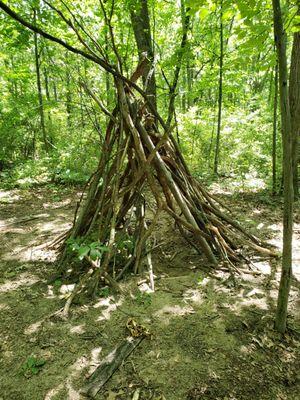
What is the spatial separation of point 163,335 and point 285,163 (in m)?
1.57

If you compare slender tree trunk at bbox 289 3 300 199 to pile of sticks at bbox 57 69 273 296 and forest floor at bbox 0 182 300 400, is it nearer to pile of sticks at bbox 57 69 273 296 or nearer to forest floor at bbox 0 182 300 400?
forest floor at bbox 0 182 300 400

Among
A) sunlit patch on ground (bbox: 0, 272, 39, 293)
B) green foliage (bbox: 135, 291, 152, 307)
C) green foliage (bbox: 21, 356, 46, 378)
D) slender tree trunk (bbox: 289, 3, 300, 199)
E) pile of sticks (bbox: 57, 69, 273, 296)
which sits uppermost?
slender tree trunk (bbox: 289, 3, 300, 199)

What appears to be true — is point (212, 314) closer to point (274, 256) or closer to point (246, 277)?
point (246, 277)

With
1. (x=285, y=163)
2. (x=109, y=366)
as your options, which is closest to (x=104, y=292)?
(x=109, y=366)

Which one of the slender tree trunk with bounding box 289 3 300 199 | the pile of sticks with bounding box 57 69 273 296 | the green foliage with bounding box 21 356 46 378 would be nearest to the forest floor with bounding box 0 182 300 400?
the green foliage with bounding box 21 356 46 378

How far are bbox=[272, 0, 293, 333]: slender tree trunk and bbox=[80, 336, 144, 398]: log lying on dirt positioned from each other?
1106 mm

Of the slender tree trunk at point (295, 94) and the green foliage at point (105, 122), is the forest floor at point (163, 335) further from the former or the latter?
the green foliage at point (105, 122)

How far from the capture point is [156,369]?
2057 millimetres

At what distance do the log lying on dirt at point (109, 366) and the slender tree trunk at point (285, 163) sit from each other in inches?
43.5

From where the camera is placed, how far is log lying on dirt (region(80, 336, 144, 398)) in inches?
74.5

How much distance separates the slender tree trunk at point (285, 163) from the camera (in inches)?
72.0

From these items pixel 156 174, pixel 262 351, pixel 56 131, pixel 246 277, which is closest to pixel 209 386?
pixel 262 351

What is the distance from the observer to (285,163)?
2.00 m

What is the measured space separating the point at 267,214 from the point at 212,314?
297 cm
